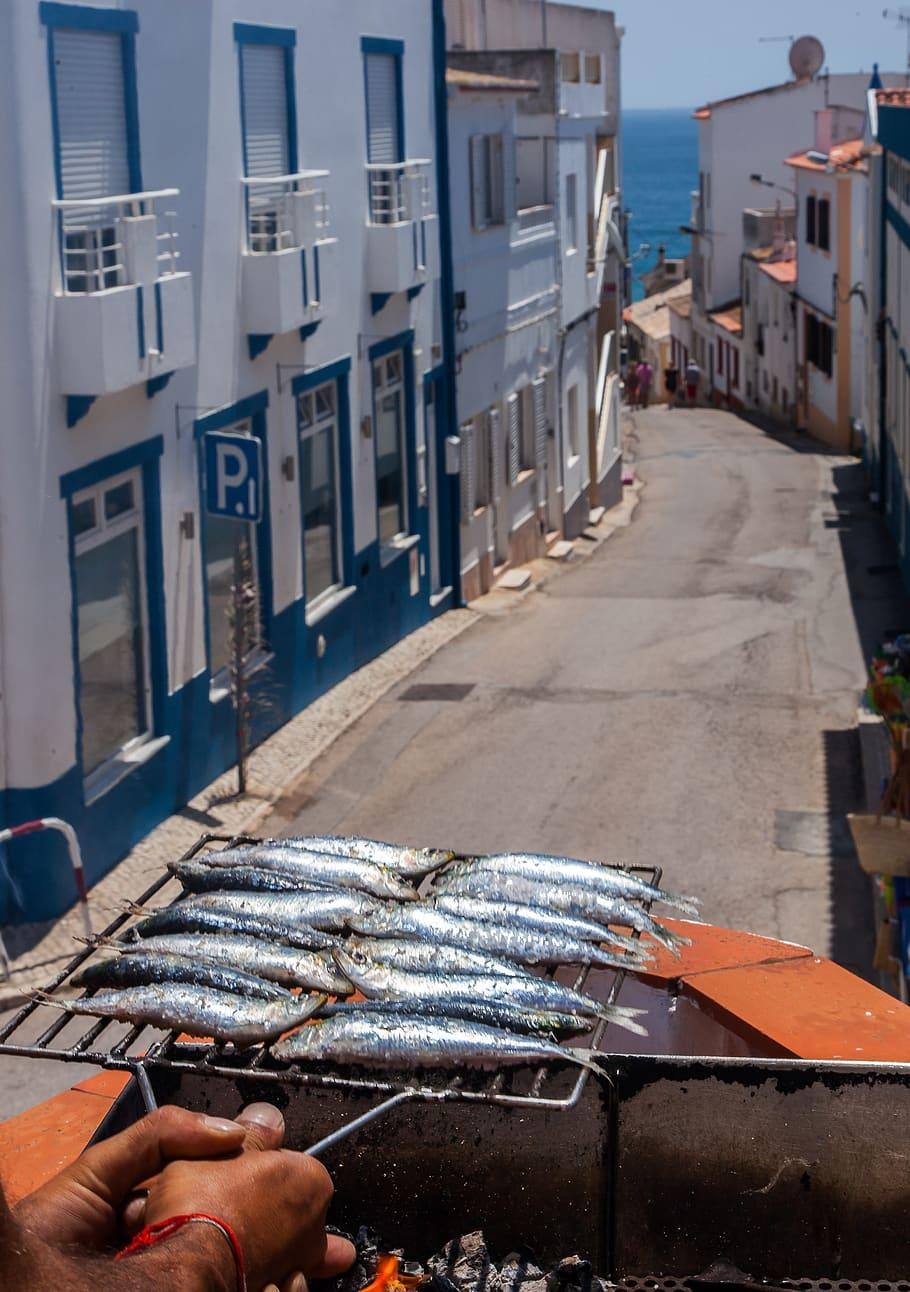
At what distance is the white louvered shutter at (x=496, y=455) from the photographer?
25.1 meters

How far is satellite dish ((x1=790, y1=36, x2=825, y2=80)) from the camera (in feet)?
173

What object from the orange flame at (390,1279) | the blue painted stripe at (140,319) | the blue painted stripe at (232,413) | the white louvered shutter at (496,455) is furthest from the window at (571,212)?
the orange flame at (390,1279)

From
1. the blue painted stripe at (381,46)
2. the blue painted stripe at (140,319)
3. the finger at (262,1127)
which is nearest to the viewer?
the finger at (262,1127)

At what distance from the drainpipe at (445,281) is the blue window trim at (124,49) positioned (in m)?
8.81

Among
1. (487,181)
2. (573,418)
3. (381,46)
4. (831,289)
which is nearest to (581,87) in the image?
(573,418)

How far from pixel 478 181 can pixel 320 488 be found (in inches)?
272

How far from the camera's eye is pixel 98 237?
12.7 m

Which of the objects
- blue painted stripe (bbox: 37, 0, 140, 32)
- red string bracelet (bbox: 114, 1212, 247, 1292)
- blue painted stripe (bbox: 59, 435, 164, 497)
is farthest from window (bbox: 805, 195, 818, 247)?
red string bracelet (bbox: 114, 1212, 247, 1292)

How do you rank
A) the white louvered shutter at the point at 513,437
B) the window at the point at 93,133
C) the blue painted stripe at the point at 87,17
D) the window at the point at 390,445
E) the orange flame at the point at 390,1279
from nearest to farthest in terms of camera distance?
the orange flame at the point at 390,1279
the blue painted stripe at the point at 87,17
the window at the point at 93,133
the window at the point at 390,445
the white louvered shutter at the point at 513,437

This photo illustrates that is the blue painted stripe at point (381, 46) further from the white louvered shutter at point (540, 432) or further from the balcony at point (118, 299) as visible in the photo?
the white louvered shutter at point (540, 432)

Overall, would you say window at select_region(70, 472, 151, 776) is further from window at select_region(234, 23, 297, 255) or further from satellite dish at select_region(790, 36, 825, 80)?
satellite dish at select_region(790, 36, 825, 80)

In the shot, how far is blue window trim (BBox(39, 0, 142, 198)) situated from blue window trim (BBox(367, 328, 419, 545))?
663 centimetres

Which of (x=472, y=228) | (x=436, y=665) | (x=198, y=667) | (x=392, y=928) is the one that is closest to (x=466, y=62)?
(x=472, y=228)

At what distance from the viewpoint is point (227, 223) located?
15.6 m
